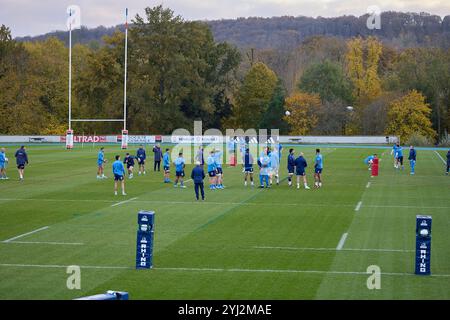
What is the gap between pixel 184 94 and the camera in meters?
95.9

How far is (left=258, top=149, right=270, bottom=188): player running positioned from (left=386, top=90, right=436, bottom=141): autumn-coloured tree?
56168 mm

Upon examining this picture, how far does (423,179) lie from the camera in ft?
139

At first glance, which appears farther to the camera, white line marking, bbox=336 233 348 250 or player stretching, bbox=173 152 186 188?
player stretching, bbox=173 152 186 188

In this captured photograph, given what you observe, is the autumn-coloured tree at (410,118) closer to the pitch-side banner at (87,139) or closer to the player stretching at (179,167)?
the pitch-side banner at (87,139)

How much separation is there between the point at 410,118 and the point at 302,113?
596 inches

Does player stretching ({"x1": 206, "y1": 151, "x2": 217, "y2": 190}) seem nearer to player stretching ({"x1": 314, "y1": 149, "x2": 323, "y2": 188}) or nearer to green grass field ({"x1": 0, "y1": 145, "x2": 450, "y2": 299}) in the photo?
green grass field ({"x1": 0, "y1": 145, "x2": 450, "y2": 299})

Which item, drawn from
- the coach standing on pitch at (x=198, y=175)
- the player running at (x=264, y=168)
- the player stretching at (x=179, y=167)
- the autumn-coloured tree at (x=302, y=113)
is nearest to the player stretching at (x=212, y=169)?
the player stretching at (x=179, y=167)

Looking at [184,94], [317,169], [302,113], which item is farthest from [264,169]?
[302,113]

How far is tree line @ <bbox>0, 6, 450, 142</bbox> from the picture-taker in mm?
93750

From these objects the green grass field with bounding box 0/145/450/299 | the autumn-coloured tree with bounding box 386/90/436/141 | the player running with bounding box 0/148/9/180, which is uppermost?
the autumn-coloured tree with bounding box 386/90/436/141

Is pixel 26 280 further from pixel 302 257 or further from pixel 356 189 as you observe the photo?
pixel 356 189

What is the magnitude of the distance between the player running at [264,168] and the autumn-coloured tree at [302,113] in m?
63.7

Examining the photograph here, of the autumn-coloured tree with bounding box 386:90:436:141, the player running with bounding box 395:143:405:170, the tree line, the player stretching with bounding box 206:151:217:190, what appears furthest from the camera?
the tree line

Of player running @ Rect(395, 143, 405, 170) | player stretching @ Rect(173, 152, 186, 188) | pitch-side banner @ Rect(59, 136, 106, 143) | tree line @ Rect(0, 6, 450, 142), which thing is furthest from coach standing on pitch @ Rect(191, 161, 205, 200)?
tree line @ Rect(0, 6, 450, 142)
